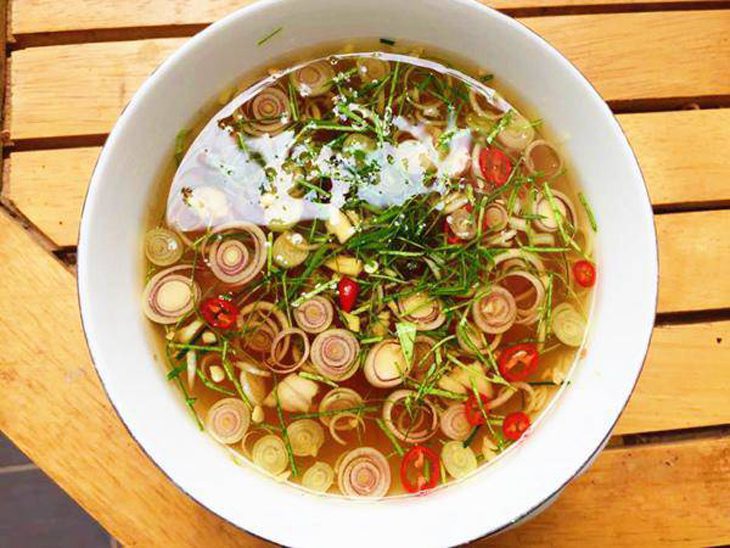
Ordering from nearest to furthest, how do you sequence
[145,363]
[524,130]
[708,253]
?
1. [145,363]
2. [524,130]
3. [708,253]

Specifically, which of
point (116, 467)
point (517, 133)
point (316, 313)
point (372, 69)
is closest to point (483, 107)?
point (517, 133)

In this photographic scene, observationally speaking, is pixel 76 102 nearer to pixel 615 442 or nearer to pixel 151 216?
pixel 151 216

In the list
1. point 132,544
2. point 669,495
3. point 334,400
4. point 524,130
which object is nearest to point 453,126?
point 524,130

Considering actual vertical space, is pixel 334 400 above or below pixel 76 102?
below

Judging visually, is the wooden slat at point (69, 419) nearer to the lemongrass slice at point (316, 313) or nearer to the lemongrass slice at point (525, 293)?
the lemongrass slice at point (316, 313)

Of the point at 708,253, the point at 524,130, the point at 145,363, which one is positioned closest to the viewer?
the point at 145,363

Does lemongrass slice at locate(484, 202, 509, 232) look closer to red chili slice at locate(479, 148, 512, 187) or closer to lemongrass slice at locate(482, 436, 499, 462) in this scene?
red chili slice at locate(479, 148, 512, 187)

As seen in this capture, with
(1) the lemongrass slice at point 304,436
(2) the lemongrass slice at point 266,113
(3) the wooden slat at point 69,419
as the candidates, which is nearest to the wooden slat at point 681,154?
(2) the lemongrass slice at point 266,113

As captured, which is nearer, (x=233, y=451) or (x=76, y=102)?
(x=233, y=451)
